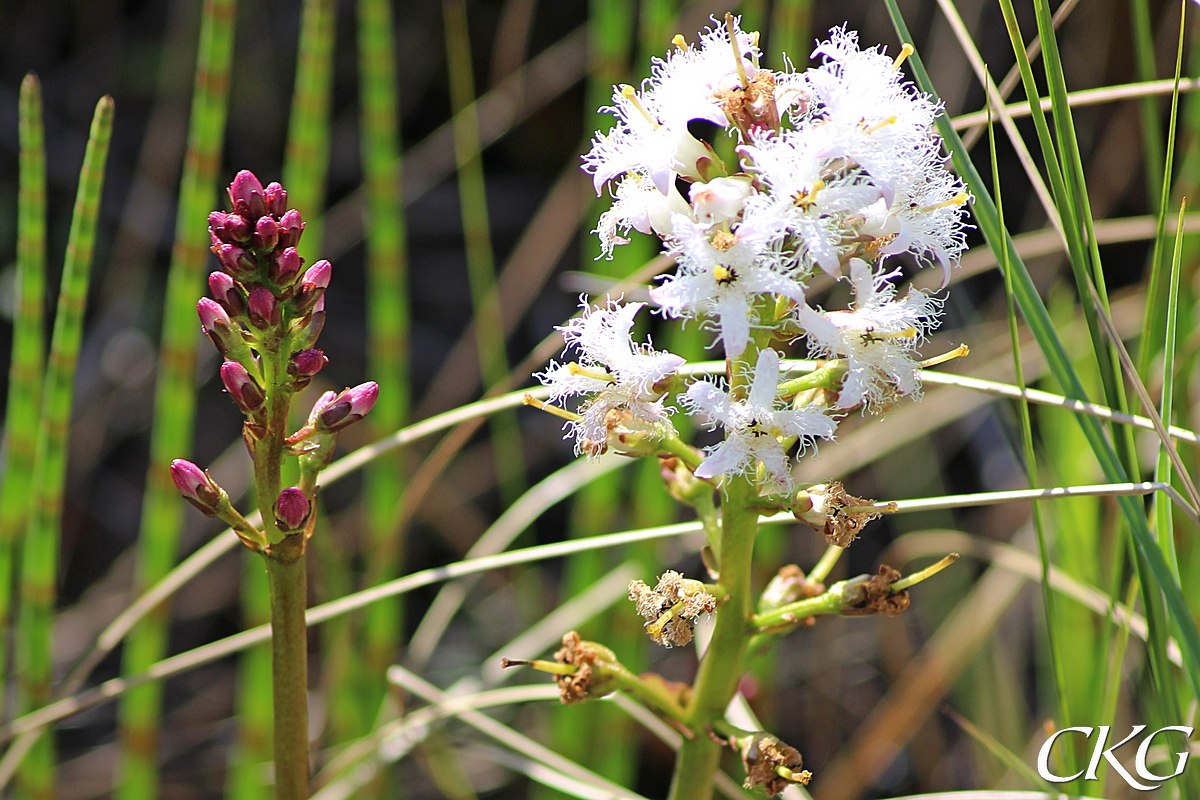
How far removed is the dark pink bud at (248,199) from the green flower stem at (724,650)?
1.71 ft

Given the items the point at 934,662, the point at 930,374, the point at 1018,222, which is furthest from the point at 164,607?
the point at 1018,222

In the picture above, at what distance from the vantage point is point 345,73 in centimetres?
368

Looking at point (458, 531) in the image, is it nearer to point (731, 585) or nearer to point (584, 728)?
point (584, 728)

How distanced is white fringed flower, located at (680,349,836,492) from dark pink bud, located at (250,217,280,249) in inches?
15.9

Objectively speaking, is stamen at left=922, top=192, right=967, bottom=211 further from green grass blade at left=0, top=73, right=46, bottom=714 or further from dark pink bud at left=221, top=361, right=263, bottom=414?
green grass blade at left=0, top=73, right=46, bottom=714

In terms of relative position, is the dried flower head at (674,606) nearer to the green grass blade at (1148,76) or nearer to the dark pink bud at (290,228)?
Answer: the dark pink bud at (290,228)

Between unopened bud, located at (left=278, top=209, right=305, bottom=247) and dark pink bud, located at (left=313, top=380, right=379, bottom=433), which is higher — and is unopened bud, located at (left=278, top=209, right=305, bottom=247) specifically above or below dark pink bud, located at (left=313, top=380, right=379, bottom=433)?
above

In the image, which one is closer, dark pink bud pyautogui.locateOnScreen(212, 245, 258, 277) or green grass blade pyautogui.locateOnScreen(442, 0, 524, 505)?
dark pink bud pyautogui.locateOnScreen(212, 245, 258, 277)

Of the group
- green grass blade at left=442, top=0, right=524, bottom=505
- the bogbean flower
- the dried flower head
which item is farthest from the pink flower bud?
green grass blade at left=442, top=0, right=524, bottom=505

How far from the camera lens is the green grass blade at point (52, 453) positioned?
4.41 feet

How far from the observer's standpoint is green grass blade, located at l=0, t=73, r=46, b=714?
1.44 meters

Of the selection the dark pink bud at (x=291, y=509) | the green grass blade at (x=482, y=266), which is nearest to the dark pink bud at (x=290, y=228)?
the dark pink bud at (x=291, y=509)

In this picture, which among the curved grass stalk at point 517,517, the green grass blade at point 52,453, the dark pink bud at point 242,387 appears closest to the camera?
the dark pink bud at point 242,387

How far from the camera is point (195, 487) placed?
1.00m
